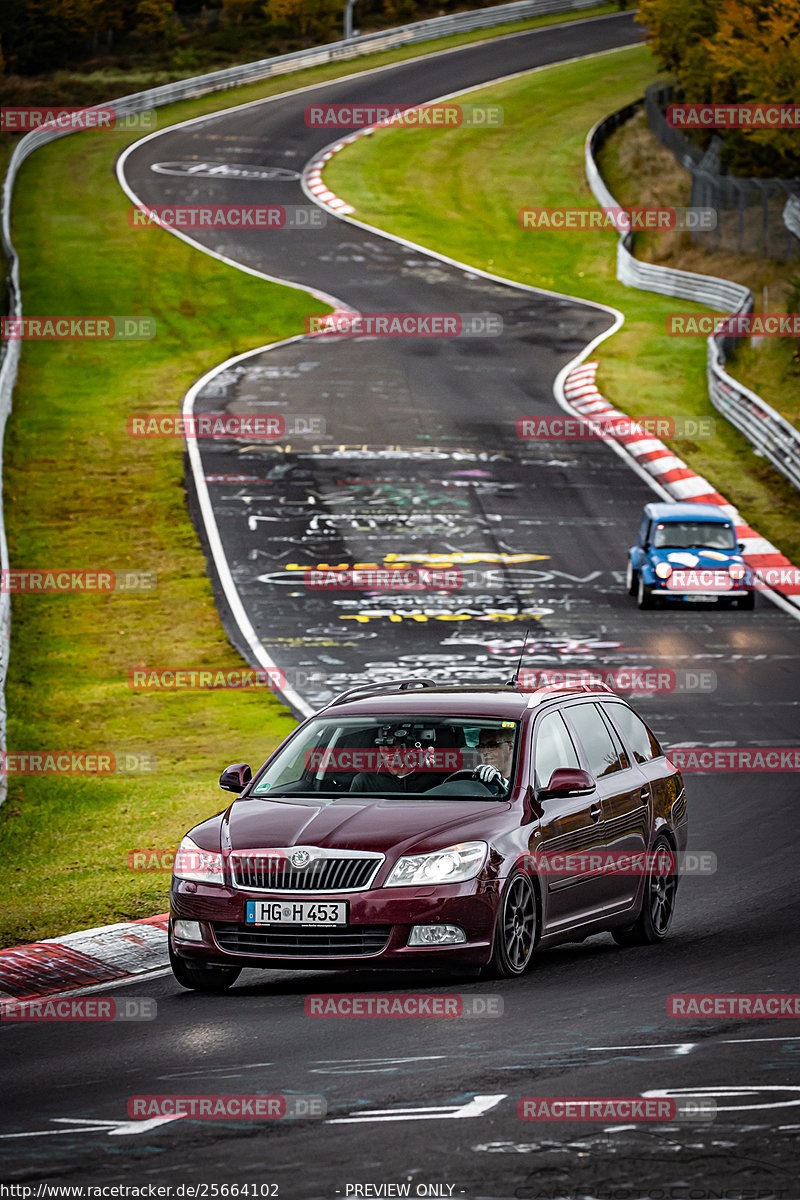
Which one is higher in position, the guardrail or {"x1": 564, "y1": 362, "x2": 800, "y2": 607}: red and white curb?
the guardrail

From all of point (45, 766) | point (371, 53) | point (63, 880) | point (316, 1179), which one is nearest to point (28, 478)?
point (45, 766)

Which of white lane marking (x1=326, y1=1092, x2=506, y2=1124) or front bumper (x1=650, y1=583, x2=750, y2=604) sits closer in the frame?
white lane marking (x1=326, y1=1092, x2=506, y2=1124)

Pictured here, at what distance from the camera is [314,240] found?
187 ft

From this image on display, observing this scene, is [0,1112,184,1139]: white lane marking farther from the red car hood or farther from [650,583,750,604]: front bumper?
[650,583,750,604]: front bumper

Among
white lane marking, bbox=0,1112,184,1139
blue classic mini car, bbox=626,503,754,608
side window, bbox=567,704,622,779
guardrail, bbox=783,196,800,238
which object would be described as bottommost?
blue classic mini car, bbox=626,503,754,608

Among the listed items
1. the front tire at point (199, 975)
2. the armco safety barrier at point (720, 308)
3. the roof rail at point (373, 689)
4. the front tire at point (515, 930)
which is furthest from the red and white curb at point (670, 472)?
the front tire at point (199, 975)

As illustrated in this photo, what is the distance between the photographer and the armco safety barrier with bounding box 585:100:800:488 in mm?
36156

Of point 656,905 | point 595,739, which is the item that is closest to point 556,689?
point 595,739

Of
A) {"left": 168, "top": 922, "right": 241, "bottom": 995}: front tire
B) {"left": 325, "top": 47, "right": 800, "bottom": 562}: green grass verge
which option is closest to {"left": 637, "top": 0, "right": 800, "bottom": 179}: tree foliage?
{"left": 325, "top": 47, "right": 800, "bottom": 562}: green grass verge

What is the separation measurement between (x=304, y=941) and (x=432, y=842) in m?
0.83

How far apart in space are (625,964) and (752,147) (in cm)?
5223

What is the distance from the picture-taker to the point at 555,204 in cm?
6209

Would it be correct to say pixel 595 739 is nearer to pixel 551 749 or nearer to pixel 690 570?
pixel 551 749

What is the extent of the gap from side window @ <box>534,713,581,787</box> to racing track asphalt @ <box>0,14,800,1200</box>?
1.13 metres
